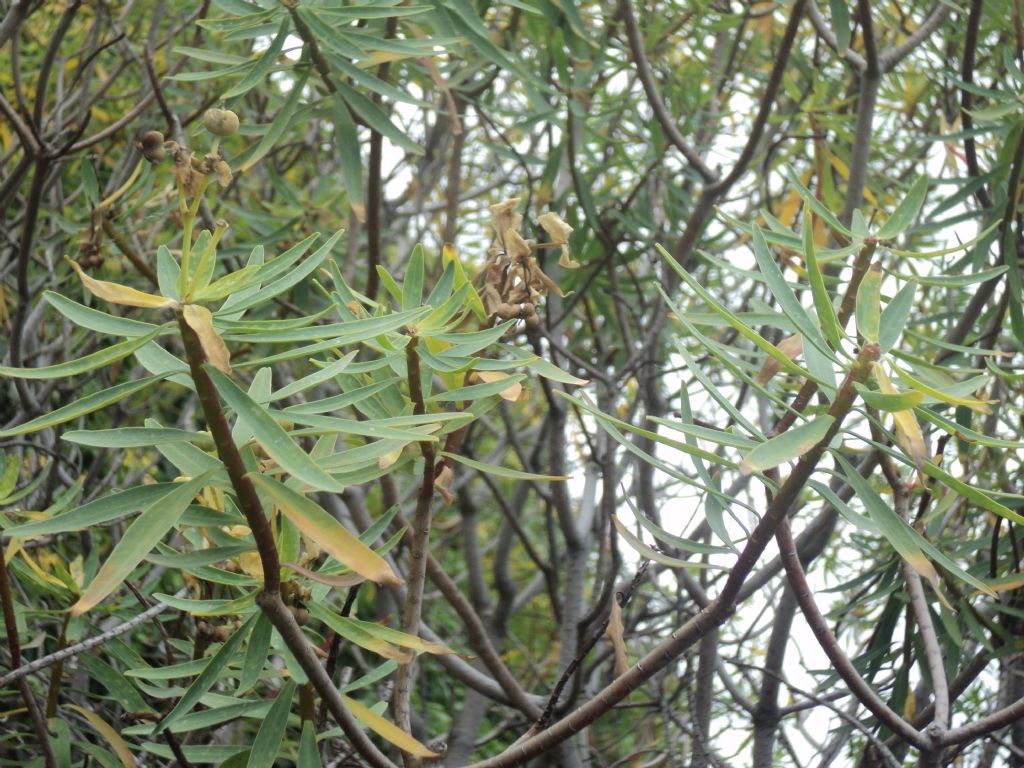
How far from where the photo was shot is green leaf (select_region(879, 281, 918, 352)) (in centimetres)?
68

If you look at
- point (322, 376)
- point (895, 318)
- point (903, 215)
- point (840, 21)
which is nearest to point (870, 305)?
point (895, 318)

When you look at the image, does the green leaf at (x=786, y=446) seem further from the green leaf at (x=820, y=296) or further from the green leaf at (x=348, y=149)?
the green leaf at (x=348, y=149)

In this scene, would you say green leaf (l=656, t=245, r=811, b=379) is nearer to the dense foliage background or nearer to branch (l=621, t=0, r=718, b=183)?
the dense foliage background

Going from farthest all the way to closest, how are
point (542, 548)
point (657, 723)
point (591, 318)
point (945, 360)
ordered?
point (542, 548), point (657, 723), point (591, 318), point (945, 360)

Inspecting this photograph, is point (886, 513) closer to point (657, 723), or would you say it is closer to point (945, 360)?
point (945, 360)

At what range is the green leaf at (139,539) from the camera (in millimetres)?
560

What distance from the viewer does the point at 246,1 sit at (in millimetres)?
1103

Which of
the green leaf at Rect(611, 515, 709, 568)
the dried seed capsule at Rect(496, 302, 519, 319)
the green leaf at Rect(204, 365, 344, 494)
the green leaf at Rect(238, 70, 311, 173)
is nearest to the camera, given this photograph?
the green leaf at Rect(204, 365, 344, 494)

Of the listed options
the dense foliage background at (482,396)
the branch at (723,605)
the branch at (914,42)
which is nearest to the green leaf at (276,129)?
the dense foliage background at (482,396)

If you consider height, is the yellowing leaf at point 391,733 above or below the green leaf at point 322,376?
below

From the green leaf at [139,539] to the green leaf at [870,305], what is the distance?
41 cm

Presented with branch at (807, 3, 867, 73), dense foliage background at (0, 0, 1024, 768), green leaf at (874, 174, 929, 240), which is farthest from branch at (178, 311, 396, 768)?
branch at (807, 3, 867, 73)

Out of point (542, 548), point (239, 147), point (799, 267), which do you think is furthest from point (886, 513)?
point (542, 548)

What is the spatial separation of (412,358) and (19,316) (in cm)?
85
